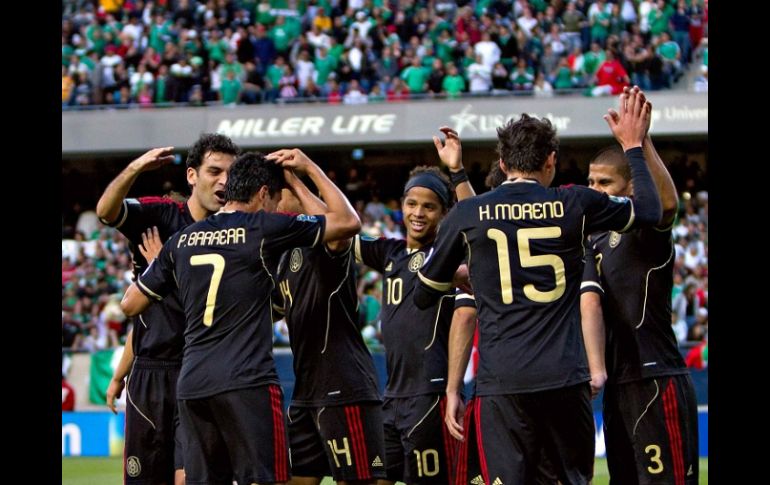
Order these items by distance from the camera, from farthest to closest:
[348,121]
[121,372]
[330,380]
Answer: [348,121] → [121,372] → [330,380]

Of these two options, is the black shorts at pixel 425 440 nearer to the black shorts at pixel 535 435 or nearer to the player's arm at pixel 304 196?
the player's arm at pixel 304 196

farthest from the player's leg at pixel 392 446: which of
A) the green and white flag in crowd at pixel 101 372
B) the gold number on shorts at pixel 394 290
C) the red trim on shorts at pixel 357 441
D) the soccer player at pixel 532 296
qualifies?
the green and white flag in crowd at pixel 101 372

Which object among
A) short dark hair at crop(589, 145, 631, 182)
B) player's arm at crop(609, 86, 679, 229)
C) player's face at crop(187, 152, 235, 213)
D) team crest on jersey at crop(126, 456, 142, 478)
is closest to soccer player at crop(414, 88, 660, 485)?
player's arm at crop(609, 86, 679, 229)

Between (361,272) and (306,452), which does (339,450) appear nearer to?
(306,452)

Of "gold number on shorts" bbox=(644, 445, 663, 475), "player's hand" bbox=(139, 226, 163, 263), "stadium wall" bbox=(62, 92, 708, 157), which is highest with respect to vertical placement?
"stadium wall" bbox=(62, 92, 708, 157)

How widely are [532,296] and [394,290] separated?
1.92 m

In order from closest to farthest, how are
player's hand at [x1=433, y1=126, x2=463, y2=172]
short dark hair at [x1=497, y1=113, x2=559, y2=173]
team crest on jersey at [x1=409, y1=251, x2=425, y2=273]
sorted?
short dark hair at [x1=497, y1=113, x2=559, y2=173]
player's hand at [x1=433, y1=126, x2=463, y2=172]
team crest on jersey at [x1=409, y1=251, x2=425, y2=273]

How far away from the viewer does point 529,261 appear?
19.2ft

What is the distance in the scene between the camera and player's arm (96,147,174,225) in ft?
23.6

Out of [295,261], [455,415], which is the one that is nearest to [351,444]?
[455,415]

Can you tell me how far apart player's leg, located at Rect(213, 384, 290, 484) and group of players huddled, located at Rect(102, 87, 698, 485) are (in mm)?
11

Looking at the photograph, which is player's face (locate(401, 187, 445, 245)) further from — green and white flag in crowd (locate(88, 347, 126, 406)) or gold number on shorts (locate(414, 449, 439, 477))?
green and white flag in crowd (locate(88, 347, 126, 406))

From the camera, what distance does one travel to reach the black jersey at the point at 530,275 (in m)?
5.80
